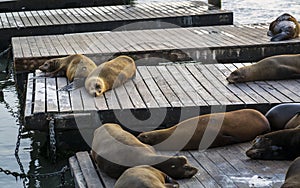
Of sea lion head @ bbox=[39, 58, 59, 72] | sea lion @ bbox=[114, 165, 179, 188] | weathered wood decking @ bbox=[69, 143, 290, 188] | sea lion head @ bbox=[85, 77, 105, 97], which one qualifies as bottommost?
sea lion head @ bbox=[39, 58, 59, 72]

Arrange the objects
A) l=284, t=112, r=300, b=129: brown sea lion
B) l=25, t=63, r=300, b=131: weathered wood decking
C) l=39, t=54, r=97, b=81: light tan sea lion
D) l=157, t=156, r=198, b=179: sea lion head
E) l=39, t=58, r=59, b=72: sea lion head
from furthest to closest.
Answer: l=39, t=58, r=59, b=72: sea lion head, l=39, t=54, r=97, b=81: light tan sea lion, l=25, t=63, r=300, b=131: weathered wood decking, l=284, t=112, r=300, b=129: brown sea lion, l=157, t=156, r=198, b=179: sea lion head

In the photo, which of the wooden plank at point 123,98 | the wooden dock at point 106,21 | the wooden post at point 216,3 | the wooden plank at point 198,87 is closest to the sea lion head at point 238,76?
the wooden plank at point 198,87

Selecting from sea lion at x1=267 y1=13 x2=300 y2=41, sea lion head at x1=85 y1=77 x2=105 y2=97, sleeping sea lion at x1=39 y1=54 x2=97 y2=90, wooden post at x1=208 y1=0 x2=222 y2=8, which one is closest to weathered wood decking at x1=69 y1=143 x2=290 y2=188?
sea lion head at x1=85 y1=77 x2=105 y2=97

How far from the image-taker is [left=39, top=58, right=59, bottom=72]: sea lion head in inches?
285

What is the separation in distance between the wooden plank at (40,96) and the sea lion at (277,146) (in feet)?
6.30

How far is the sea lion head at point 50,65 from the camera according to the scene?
7.24 meters

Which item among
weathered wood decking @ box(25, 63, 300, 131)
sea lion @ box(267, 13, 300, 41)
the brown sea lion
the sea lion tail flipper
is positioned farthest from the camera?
sea lion @ box(267, 13, 300, 41)

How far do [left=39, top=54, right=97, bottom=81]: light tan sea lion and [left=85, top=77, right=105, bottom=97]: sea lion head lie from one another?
0.28 meters

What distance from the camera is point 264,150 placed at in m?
4.40

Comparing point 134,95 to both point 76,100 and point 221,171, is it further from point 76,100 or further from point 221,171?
point 221,171

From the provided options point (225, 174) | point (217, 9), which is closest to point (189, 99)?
point (225, 174)

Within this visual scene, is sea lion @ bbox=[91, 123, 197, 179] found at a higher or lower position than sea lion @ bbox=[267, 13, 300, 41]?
higher

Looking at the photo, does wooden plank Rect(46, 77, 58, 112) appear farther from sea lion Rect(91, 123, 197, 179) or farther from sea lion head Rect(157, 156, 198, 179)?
sea lion head Rect(157, 156, 198, 179)

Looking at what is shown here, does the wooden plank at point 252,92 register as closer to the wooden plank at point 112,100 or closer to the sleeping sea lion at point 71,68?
the wooden plank at point 112,100
